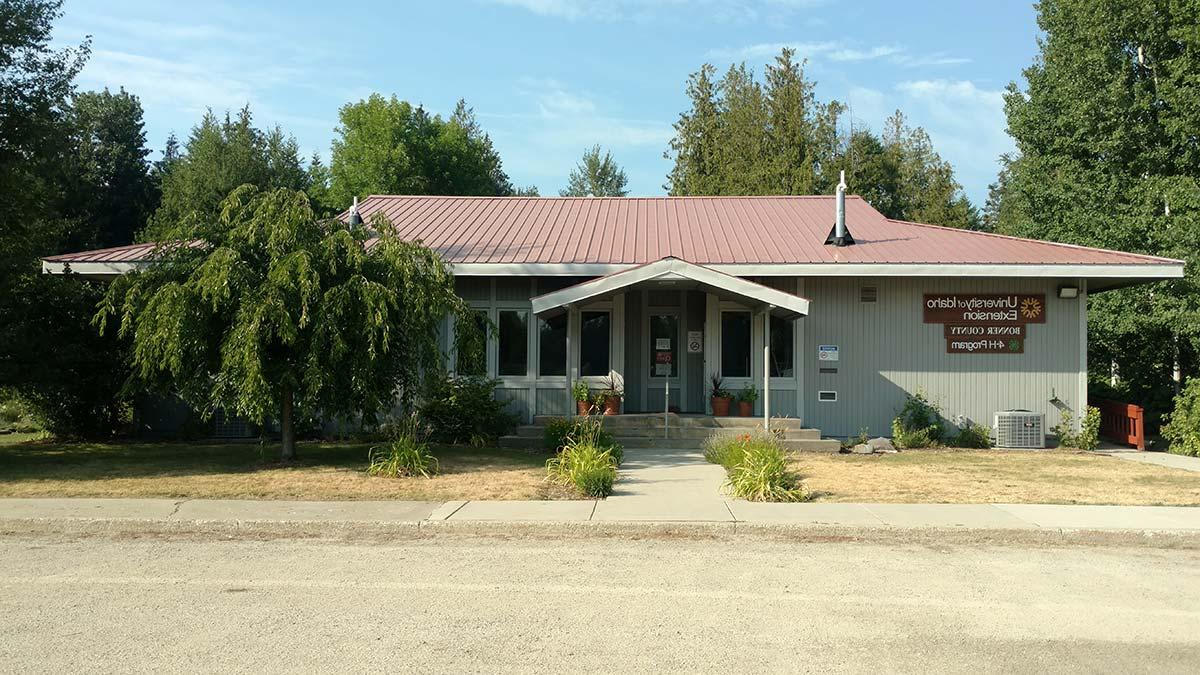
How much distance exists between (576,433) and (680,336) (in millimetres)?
4549

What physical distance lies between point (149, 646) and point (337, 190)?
161 feet

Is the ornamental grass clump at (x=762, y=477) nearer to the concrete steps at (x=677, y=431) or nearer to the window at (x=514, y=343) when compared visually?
the concrete steps at (x=677, y=431)

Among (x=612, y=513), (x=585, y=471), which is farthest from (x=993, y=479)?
(x=612, y=513)

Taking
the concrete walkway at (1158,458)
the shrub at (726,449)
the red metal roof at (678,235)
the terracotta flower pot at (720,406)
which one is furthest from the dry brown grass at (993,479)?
the red metal roof at (678,235)

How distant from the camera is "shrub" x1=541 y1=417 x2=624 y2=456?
14.0 m

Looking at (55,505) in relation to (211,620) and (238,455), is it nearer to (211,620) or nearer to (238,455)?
(238,455)

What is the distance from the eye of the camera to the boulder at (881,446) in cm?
1605

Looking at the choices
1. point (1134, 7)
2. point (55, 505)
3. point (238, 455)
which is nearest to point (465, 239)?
point (238, 455)

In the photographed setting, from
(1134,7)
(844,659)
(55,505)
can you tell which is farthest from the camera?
(1134,7)

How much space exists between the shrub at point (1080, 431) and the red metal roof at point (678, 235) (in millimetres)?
2918

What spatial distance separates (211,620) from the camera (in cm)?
588

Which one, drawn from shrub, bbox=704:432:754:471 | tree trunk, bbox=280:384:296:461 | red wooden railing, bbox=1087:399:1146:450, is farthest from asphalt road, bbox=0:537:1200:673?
red wooden railing, bbox=1087:399:1146:450

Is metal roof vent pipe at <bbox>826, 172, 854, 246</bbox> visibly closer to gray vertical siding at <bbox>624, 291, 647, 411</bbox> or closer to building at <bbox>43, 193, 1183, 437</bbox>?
building at <bbox>43, 193, 1183, 437</bbox>

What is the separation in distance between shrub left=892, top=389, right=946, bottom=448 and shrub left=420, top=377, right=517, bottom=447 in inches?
291
